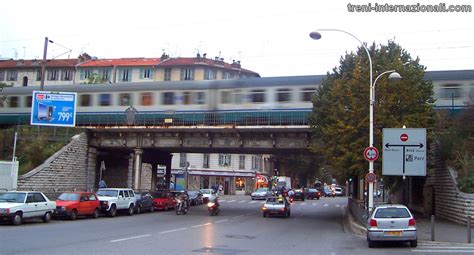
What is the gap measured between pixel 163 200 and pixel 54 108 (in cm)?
1043

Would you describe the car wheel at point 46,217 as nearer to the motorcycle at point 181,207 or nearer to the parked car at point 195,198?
the motorcycle at point 181,207

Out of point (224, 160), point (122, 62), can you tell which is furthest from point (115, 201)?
point (122, 62)

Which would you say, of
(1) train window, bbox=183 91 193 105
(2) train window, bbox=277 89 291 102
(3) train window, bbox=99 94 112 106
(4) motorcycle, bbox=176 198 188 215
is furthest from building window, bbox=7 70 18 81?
(2) train window, bbox=277 89 291 102

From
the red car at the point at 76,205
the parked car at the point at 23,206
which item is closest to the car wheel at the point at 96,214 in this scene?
the red car at the point at 76,205

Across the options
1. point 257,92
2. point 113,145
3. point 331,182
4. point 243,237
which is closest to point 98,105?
point 113,145

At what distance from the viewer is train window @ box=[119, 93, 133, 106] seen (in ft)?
136

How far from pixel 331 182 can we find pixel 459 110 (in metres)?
121

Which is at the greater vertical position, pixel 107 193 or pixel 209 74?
pixel 209 74

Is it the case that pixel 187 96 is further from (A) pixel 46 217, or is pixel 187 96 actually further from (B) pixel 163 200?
(A) pixel 46 217

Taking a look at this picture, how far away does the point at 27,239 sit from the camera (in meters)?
15.8

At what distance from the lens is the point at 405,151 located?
2284cm

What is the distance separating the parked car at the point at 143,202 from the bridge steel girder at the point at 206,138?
5733 mm

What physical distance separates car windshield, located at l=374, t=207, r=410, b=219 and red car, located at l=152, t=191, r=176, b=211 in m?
24.2

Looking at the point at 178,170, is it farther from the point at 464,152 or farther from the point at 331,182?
the point at 331,182
